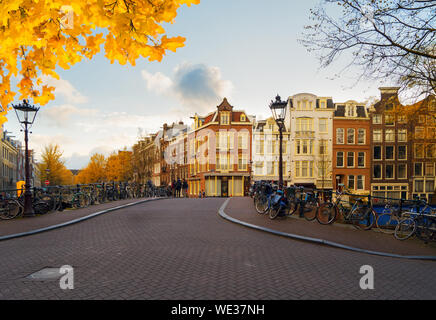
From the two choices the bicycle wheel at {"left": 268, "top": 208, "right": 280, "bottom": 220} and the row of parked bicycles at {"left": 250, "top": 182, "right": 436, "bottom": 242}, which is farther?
the bicycle wheel at {"left": 268, "top": 208, "right": 280, "bottom": 220}

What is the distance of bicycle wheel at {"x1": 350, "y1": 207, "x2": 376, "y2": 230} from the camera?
36.0 ft

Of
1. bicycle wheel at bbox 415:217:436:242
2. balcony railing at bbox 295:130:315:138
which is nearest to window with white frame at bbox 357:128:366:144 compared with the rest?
balcony railing at bbox 295:130:315:138

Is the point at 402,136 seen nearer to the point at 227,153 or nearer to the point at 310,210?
the point at 227,153

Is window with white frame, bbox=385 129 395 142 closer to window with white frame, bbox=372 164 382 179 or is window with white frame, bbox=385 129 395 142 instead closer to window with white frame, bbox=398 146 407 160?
window with white frame, bbox=398 146 407 160

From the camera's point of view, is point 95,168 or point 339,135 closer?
point 339,135

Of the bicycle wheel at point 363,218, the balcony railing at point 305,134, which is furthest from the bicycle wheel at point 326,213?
the balcony railing at point 305,134

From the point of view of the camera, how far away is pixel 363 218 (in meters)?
11.0

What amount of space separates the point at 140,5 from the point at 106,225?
9.18 m

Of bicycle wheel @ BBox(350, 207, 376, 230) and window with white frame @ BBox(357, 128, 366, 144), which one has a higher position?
window with white frame @ BBox(357, 128, 366, 144)

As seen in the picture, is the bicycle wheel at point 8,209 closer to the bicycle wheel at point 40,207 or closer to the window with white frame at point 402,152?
the bicycle wheel at point 40,207

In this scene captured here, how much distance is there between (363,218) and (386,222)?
715 mm

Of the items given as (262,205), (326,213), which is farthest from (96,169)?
(326,213)

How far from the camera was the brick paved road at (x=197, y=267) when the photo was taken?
4836 mm
